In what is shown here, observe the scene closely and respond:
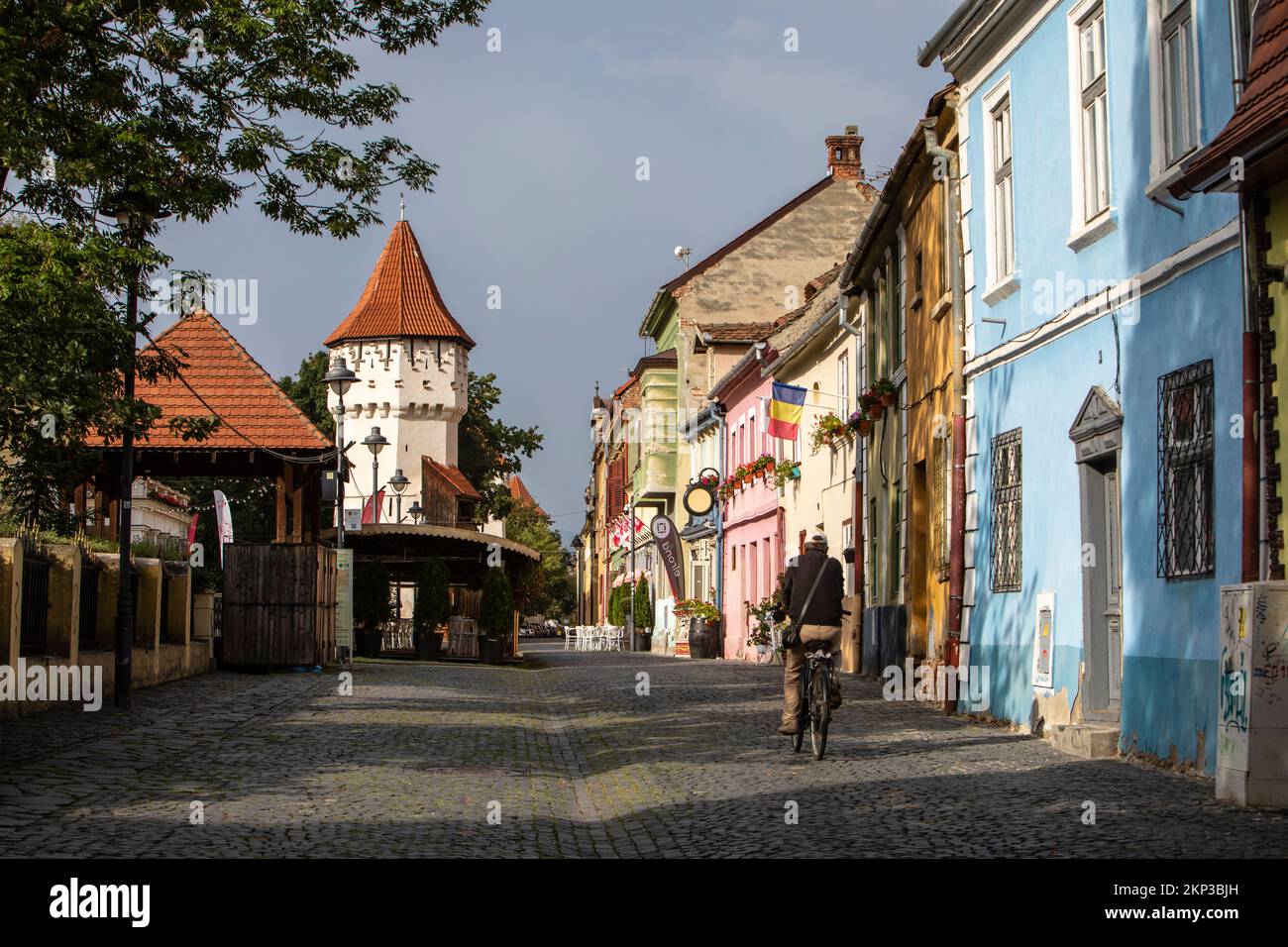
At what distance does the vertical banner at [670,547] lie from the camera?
4675 centimetres

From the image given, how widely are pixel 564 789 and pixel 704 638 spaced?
94.7ft

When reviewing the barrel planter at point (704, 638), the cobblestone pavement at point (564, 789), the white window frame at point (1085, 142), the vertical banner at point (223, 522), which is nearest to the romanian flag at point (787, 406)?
the vertical banner at point (223, 522)

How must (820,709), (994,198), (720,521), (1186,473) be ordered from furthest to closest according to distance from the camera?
(720,521), (994,198), (820,709), (1186,473)

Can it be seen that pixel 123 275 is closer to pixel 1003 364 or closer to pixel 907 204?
pixel 1003 364

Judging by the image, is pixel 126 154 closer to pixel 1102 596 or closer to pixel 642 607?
pixel 1102 596

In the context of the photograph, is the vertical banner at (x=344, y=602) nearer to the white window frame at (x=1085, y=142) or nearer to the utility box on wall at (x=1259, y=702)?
the white window frame at (x=1085, y=142)

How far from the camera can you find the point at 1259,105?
33.4 feet

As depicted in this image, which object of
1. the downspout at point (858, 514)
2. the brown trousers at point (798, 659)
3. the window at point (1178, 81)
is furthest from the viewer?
the downspout at point (858, 514)

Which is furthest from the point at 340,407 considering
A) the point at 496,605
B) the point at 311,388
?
the point at 311,388

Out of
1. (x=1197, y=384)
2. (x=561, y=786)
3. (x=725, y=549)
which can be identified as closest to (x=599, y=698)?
(x=561, y=786)

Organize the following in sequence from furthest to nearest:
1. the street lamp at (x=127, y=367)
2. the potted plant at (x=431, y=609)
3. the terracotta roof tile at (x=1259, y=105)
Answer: the potted plant at (x=431, y=609) → the street lamp at (x=127, y=367) → the terracotta roof tile at (x=1259, y=105)

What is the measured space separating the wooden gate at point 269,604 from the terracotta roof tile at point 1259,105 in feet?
59.8

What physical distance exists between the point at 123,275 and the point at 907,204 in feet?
34.9

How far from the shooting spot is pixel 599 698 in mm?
22812
